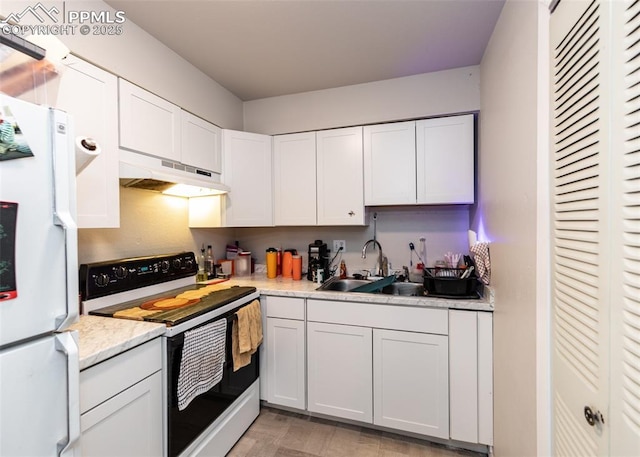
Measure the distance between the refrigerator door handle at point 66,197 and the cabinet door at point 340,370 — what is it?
1.43m

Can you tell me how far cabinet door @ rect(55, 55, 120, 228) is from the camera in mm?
1305

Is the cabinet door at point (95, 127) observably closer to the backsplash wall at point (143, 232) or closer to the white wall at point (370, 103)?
the backsplash wall at point (143, 232)

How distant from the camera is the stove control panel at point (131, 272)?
4.91ft

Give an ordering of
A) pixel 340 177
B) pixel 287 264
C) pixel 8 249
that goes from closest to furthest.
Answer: pixel 8 249 < pixel 340 177 < pixel 287 264

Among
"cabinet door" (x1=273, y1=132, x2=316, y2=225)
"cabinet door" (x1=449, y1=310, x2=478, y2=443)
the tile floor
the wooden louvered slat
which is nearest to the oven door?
the tile floor

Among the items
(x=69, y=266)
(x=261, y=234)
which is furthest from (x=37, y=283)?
(x=261, y=234)

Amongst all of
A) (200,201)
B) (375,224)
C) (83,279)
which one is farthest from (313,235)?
(83,279)

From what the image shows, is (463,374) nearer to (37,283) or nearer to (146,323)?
(146,323)

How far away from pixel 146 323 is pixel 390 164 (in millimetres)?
1878

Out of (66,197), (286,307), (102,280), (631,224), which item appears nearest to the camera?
(631,224)

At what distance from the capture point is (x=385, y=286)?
2217 mm

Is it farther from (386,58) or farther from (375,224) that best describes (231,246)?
(386,58)

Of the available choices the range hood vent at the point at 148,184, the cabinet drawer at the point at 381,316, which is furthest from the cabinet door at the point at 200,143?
the cabinet drawer at the point at 381,316

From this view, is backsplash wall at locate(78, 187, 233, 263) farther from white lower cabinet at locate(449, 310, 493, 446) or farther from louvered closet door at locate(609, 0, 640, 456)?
louvered closet door at locate(609, 0, 640, 456)
